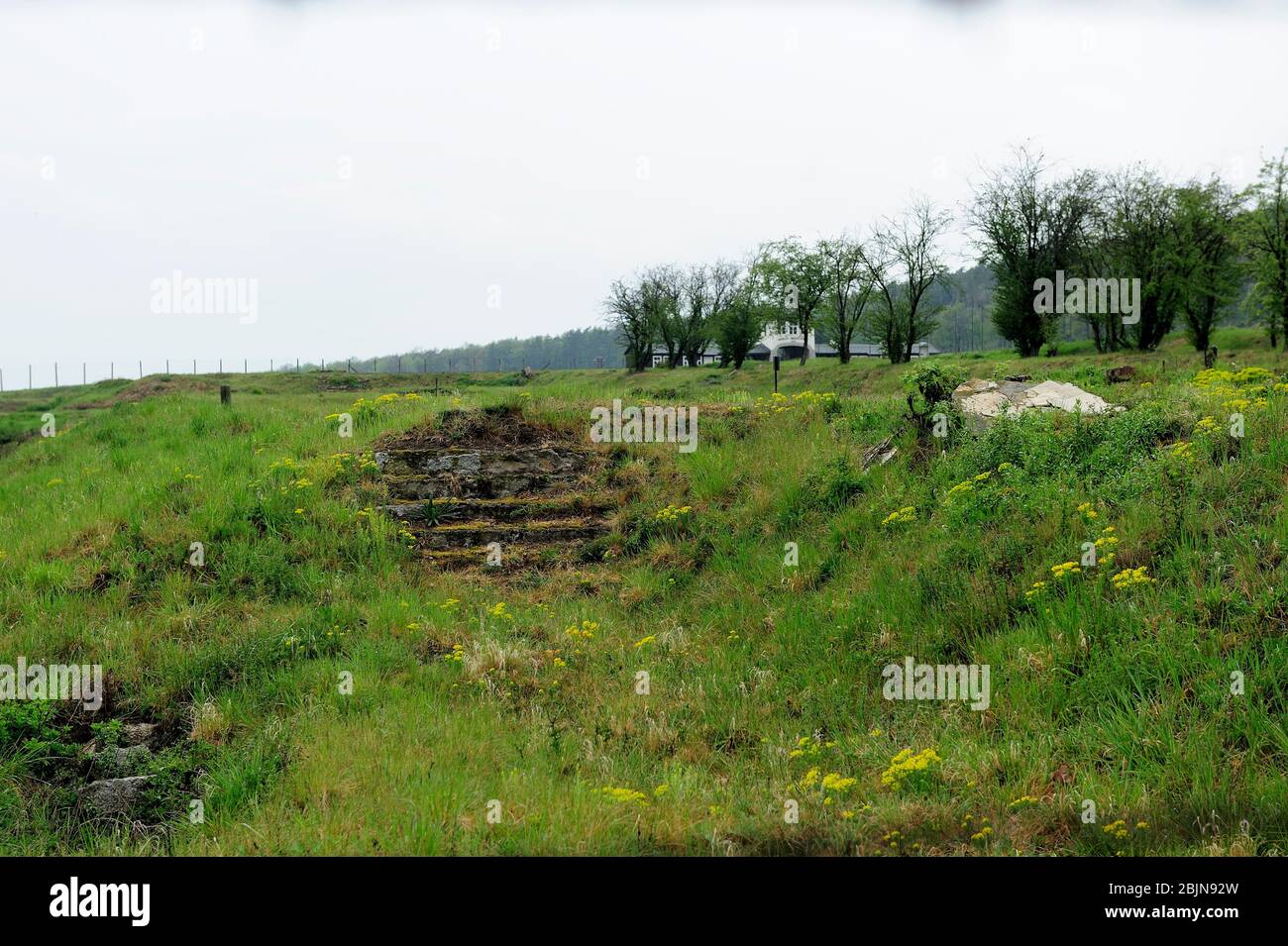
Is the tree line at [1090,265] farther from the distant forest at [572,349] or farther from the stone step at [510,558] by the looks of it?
the distant forest at [572,349]

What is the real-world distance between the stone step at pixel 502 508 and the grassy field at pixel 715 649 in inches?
24.3

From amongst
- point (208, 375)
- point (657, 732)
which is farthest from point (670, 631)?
point (208, 375)

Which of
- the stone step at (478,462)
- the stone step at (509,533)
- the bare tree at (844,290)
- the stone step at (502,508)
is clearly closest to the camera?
the stone step at (509,533)

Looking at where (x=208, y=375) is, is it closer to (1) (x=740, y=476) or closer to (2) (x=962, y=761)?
(1) (x=740, y=476)

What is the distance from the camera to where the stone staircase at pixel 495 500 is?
39.1ft

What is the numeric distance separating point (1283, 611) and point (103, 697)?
10438 millimetres

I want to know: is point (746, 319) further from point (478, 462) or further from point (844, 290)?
point (478, 462)

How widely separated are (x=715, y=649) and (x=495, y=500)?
5746mm

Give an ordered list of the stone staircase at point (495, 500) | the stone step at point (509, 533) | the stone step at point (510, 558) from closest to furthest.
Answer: the stone step at point (510, 558) → the stone staircase at point (495, 500) → the stone step at point (509, 533)

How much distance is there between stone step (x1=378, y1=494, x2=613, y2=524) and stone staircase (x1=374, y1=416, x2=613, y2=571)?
0.02m

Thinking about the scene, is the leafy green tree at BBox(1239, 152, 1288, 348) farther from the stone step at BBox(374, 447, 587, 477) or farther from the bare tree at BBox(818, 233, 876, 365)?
the stone step at BBox(374, 447, 587, 477)

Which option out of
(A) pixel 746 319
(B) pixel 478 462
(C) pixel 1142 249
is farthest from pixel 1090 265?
(B) pixel 478 462

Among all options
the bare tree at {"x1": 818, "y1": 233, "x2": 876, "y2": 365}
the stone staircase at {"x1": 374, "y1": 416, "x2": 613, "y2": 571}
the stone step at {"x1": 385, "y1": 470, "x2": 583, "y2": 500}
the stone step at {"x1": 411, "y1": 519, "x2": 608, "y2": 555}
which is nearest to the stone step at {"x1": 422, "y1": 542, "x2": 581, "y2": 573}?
the stone staircase at {"x1": 374, "y1": 416, "x2": 613, "y2": 571}

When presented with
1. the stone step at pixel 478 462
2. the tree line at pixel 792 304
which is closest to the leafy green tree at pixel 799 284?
the tree line at pixel 792 304
